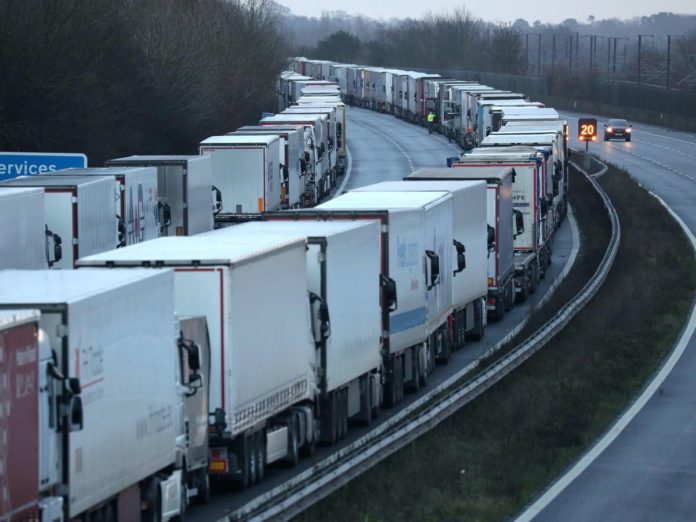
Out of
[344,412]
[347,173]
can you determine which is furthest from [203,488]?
[347,173]

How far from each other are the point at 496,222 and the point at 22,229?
43.0ft

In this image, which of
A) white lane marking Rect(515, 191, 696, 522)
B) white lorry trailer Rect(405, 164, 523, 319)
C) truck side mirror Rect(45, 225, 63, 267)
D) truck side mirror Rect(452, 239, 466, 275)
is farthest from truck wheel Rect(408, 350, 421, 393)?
white lorry trailer Rect(405, 164, 523, 319)

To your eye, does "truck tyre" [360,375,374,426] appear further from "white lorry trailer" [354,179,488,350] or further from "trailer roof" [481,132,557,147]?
"trailer roof" [481,132,557,147]

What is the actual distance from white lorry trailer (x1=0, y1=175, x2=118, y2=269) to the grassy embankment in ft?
27.5

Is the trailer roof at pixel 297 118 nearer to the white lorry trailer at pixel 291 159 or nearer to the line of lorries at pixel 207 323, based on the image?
the white lorry trailer at pixel 291 159

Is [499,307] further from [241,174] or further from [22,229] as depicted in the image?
[241,174]

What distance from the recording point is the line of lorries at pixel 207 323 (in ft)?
46.8

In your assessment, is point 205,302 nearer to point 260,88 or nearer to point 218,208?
point 218,208

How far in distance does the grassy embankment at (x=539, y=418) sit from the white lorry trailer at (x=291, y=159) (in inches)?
534

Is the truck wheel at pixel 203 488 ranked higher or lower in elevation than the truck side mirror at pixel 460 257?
lower

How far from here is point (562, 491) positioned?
63.5 ft

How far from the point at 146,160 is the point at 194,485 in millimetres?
22755

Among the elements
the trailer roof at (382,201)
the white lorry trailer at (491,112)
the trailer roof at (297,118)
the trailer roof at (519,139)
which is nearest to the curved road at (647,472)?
the trailer roof at (382,201)

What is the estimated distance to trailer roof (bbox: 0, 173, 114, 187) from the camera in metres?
29.9
